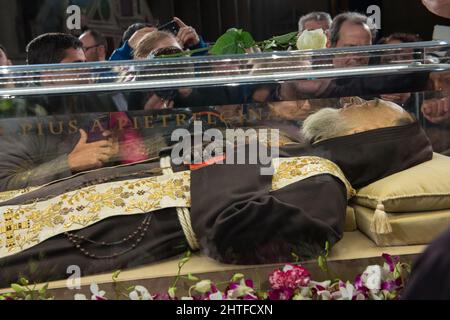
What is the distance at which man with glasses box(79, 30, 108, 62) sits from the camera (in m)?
3.18

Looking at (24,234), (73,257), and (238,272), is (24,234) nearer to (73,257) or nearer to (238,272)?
(73,257)

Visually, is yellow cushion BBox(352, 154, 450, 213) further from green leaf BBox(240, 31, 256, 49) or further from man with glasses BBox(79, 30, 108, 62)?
man with glasses BBox(79, 30, 108, 62)

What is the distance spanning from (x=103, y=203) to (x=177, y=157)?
0.17m

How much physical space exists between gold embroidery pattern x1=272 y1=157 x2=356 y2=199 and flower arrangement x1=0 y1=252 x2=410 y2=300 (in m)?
0.17

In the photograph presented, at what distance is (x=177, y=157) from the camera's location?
137 cm

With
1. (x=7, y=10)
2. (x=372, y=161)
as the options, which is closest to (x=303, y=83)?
(x=372, y=161)

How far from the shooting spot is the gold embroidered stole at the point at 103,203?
52.4 inches

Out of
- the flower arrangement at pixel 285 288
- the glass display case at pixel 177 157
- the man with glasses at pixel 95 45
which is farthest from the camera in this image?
the man with glasses at pixel 95 45

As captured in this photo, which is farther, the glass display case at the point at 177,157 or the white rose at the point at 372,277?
the glass display case at the point at 177,157

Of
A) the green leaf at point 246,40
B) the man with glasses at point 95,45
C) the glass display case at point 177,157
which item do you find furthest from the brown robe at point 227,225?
the man with glasses at point 95,45

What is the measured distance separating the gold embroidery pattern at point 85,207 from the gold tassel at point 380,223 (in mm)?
369

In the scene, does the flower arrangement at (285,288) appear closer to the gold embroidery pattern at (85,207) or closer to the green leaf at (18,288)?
the green leaf at (18,288)

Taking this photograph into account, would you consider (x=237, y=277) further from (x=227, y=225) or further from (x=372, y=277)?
(x=372, y=277)

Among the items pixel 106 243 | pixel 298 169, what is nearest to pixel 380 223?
pixel 298 169
